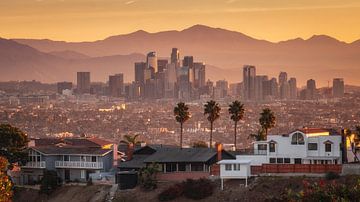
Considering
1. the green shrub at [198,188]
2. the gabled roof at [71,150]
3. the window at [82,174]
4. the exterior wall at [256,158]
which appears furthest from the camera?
the gabled roof at [71,150]

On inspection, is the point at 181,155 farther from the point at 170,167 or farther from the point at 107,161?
the point at 107,161

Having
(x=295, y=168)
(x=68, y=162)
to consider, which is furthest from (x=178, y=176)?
(x=68, y=162)

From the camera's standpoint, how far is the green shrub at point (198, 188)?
10169 centimetres

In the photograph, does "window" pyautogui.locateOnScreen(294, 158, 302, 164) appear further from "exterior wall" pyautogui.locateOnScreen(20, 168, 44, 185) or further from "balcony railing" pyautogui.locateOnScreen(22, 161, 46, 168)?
"exterior wall" pyautogui.locateOnScreen(20, 168, 44, 185)

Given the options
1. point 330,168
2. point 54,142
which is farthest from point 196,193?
point 54,142

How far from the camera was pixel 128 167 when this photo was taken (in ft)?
371

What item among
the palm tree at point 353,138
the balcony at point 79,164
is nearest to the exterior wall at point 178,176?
the balcony at point 79,164

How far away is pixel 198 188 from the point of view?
102438 mm

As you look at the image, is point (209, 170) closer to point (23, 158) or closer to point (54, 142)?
point (23, 158)

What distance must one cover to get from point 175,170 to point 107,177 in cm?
749

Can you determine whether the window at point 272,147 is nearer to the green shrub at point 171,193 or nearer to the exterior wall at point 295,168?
the exterior wall at point 295,168

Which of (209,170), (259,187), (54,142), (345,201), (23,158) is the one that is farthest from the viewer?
(54,142)

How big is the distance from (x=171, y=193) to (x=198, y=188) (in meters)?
2.48

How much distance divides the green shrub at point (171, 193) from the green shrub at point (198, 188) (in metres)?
0.48
